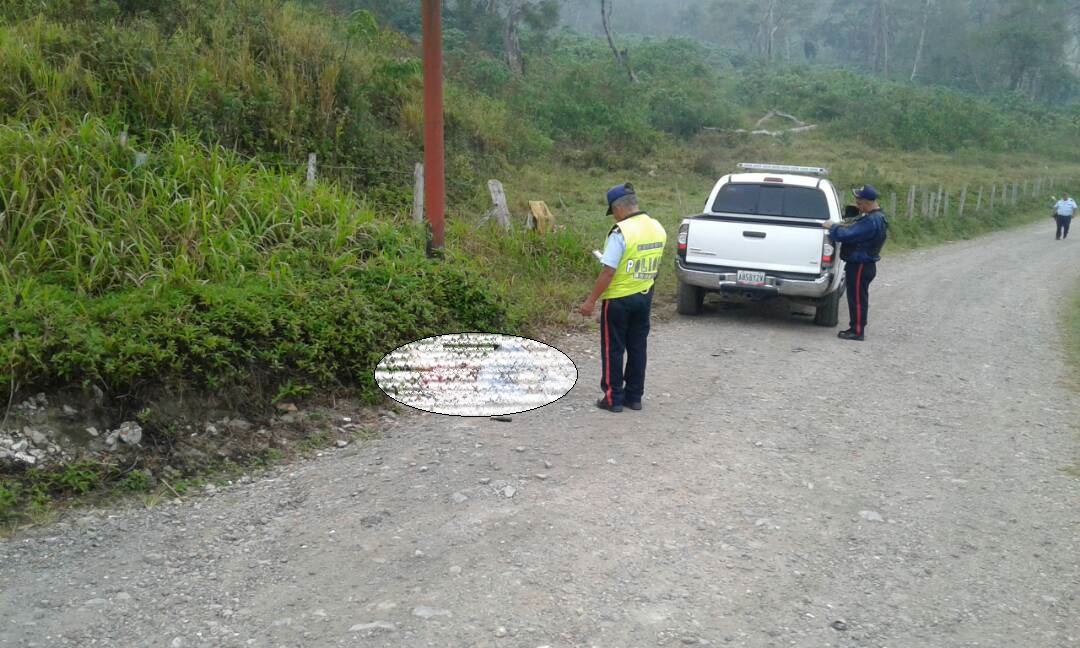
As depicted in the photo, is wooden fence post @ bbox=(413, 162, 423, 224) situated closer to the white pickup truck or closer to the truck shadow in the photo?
the white pickup truck

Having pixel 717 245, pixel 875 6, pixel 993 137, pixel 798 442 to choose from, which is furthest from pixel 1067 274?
pixel 875 6

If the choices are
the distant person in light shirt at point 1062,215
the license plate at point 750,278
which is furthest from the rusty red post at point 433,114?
the distant person in light shirt at point 1062,215

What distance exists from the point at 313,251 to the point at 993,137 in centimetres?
4621

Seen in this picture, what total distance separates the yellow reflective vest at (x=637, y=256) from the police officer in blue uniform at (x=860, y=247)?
→ 3.91 meters

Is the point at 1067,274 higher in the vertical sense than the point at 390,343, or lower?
lower

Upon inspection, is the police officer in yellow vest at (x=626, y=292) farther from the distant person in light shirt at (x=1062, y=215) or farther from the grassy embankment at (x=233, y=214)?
the distant person in light shirt at (x=1062, y=215)

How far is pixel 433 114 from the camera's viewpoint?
8922 millimetres

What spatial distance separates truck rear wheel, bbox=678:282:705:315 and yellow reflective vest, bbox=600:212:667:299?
13.5ft

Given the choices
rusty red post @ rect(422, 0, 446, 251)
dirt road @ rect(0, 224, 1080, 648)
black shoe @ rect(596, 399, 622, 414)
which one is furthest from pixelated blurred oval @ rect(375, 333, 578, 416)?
rusty red post @ rect(422, 0, 446, 251)

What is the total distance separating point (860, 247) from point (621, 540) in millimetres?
6319

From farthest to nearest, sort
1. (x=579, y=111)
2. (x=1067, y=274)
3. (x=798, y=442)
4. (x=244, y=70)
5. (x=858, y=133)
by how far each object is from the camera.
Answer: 1. (x=858, y=133)
2. (x=579, y=111)
3. (x=1067, y=274)
4. (x=244, y=70)
5. (x=798, y=442)

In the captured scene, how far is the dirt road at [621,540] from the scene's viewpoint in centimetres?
418

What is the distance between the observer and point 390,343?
7449mm

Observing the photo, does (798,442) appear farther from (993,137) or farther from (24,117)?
(993,137)
